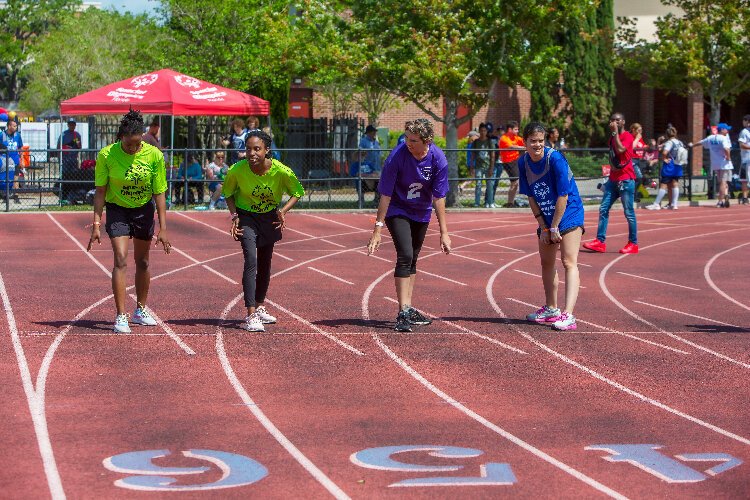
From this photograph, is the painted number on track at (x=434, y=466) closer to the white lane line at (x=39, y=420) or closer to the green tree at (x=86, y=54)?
the white lane line at (x=39, y=420)

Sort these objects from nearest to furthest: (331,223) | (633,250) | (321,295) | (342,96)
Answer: (321,295) < (633,250) < (331,223) < (342,96)

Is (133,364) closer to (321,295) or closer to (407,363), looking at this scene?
(407,363)

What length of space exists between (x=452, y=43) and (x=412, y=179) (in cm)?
1505

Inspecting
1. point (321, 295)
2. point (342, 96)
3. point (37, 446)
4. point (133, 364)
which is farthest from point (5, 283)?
point (342, 96)

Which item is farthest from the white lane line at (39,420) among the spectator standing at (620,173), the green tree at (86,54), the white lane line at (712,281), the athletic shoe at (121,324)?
the green tree at (86,54)

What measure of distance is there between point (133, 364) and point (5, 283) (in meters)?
4.83

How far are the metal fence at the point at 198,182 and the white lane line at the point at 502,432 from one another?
14.1m

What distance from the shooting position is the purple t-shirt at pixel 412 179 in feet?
35.2

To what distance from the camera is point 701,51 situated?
117 feet

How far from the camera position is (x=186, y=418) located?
→ 768 cm

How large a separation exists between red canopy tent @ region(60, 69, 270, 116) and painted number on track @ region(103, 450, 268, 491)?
18.5m

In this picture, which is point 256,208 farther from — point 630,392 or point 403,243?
point 630,392

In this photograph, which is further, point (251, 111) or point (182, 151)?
point (251, 111)

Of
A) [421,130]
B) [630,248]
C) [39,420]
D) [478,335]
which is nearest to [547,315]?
[478,335]
